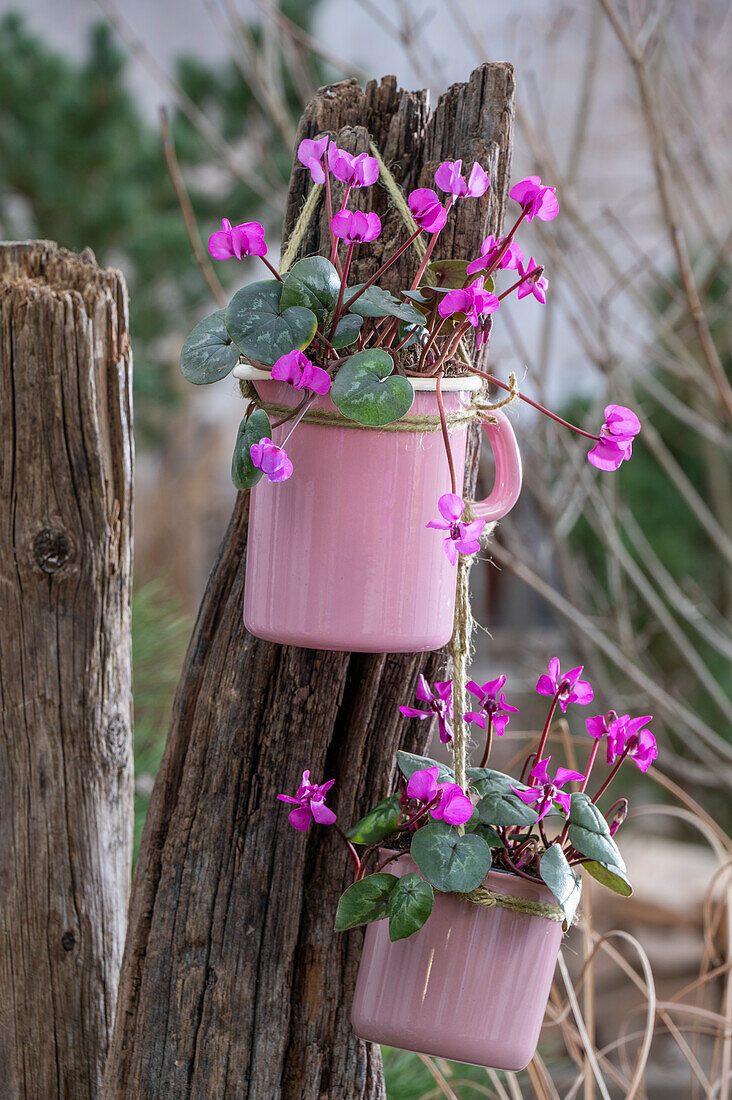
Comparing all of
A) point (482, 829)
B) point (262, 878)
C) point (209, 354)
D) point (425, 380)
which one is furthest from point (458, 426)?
point (262, 878)

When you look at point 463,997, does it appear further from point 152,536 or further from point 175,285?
point 152,536

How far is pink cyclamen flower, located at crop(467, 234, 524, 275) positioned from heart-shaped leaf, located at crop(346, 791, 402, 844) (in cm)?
35

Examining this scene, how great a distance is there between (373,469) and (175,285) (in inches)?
122

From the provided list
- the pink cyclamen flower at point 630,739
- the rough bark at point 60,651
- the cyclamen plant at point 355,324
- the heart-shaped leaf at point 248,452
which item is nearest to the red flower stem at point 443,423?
the cyclamen plant at point 355,324

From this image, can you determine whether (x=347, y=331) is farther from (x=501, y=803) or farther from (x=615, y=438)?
(x=501, y=803)

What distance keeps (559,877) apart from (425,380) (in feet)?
1.04

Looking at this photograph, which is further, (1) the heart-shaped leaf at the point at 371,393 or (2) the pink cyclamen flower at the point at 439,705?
(2) the pink cyclamen flower at the point at 439,705

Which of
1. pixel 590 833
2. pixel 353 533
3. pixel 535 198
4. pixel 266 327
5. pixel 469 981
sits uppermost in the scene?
pixel 535 198

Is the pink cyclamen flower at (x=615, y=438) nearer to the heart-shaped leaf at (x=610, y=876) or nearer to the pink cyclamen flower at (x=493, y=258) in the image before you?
the pink cyclamen flower at (x=493, y=258)

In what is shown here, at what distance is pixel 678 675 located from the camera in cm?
304

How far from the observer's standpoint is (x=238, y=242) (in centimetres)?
56

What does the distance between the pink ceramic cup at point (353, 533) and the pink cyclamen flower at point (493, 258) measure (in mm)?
70

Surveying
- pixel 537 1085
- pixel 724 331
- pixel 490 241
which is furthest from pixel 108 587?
pixel 724 331

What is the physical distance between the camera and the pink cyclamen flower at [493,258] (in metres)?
0.60
